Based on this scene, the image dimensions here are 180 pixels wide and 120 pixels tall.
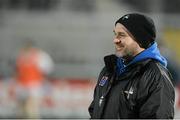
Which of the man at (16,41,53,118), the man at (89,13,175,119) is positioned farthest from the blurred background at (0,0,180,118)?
the man at (89,13,175,119)

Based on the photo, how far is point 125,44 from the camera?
432 cm

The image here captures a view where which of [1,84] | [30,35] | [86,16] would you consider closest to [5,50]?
[30,35]

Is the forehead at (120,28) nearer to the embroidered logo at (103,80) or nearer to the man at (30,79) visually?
the embroidered logo at (103,80)

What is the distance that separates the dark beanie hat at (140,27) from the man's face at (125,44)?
0.09 feet

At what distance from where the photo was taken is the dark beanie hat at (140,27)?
4328 millimetres

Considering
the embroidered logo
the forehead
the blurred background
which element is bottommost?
the blurred background

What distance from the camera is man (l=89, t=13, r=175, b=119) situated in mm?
4172

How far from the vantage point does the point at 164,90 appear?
4.18 m

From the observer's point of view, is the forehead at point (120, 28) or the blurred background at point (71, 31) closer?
the forehead at point (120, 28)

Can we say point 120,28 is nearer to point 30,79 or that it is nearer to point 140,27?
point 140,27

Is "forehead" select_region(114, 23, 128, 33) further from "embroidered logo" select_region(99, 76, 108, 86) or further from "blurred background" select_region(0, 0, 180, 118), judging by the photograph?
"blurred background" select_region(0, 0, 180, 118)

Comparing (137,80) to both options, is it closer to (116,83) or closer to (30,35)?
(116,83)

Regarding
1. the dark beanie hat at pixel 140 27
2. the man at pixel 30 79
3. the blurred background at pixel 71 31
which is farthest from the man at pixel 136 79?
the blurred background at pixel 71 31

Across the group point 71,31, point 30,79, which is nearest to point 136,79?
point 30,79
